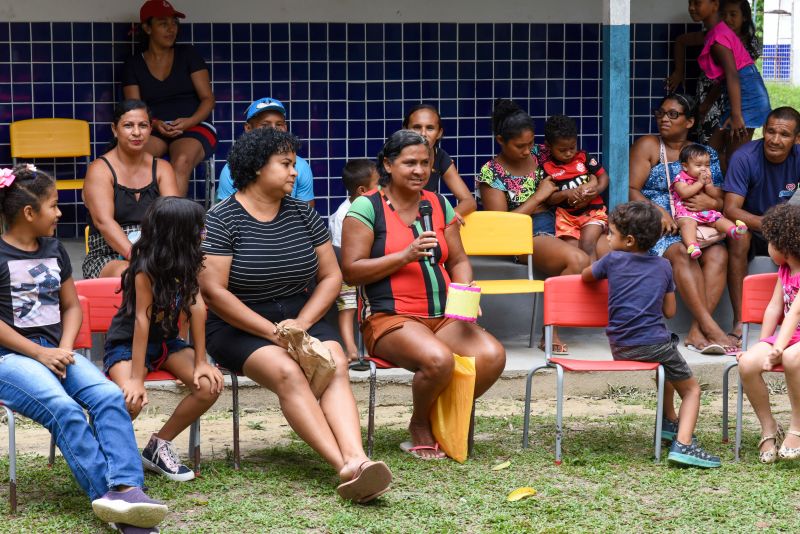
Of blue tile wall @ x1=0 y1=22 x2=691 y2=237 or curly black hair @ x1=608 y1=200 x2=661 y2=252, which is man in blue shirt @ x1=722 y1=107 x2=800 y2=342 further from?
curly black hair @ x1=608 y1=200 x2=661 y2=252

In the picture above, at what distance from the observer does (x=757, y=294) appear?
575 centimetres

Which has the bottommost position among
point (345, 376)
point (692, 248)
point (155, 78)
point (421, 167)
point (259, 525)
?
point (259, 525)

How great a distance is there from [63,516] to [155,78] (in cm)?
390

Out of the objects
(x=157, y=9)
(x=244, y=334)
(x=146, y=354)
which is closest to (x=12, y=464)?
(x=146, y=354)

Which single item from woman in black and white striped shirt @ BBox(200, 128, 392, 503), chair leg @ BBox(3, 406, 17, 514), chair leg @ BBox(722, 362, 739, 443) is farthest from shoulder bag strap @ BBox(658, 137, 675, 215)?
chair leg @ BBox(3, 406, 17, 514)

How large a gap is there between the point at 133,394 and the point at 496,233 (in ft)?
9.45

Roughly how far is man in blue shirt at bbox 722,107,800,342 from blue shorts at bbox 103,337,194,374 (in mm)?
3634

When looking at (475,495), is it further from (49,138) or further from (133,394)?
(49,138)

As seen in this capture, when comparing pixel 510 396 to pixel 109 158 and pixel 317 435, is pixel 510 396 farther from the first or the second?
pixel 109 158

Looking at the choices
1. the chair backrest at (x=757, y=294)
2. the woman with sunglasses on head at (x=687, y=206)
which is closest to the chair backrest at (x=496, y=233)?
the woman with sunglasses on head at (x=687, y=206)

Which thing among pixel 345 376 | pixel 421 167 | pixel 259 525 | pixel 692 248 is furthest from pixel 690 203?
pixel 259 525

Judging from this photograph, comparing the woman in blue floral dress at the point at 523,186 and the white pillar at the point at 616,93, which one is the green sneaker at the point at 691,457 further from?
the white pillar at the point at 616,93

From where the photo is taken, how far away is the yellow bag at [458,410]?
17.8ft

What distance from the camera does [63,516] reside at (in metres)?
4.63
